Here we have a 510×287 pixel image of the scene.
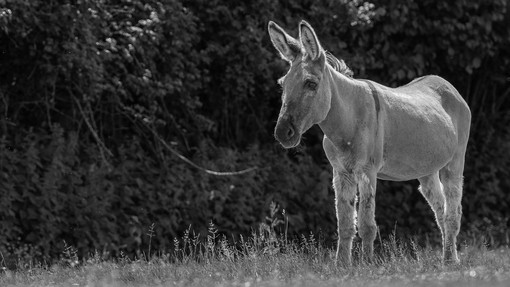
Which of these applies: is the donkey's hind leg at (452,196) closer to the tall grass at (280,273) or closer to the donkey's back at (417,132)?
the donkey's back at (417,132)

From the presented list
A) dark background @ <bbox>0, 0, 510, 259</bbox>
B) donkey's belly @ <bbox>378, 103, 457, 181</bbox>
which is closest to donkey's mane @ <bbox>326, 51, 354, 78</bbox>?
donkey's belly @ <bbox>378, 103, 457, 181</bbox>

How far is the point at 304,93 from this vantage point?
7.94m

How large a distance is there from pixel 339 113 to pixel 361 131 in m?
0.23

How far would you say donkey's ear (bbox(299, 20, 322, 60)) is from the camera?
7.84 meters

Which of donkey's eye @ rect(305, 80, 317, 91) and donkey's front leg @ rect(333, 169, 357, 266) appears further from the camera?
donkey's front leg @ rect(333, 169, 357, 266)

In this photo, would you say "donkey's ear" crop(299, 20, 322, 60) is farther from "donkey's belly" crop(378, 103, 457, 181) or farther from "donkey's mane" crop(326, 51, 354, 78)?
"donkey's belly" crop(378, 103, 457, 181)

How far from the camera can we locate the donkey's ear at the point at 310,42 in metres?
7.84

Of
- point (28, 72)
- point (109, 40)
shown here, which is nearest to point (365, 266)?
point (109, 40)

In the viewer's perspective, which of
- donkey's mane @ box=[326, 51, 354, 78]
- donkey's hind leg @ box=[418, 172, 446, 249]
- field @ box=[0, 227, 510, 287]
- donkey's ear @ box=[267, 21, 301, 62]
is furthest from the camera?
donkey's hind leg @ box=[418, 172, 446, 249]

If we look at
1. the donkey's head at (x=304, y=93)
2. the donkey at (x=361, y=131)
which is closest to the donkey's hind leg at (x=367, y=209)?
the donkey at (x=361, y=131)

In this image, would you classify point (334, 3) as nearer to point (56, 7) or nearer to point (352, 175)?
point (56, 7)

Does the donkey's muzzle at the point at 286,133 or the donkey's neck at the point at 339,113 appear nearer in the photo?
the donkey's muzzle at the point at 286,133

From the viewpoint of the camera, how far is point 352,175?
8273 mm

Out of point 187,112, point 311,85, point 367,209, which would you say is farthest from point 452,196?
point 187,112
